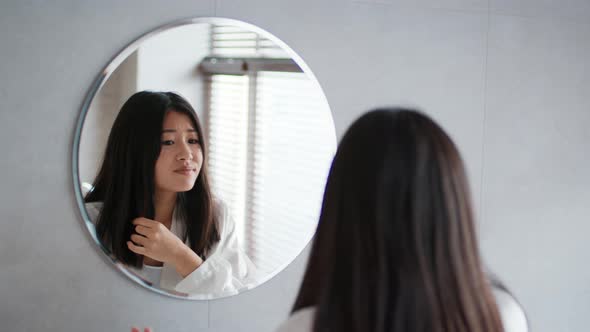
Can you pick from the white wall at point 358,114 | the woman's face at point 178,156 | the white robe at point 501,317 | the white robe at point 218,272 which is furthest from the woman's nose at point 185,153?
the white robe at point 501,317

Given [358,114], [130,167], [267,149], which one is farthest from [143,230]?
[358,114]

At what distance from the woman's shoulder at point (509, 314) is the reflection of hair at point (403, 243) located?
82mm

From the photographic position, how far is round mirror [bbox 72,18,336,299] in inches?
53.6

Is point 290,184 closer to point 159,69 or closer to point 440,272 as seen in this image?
point 159,69

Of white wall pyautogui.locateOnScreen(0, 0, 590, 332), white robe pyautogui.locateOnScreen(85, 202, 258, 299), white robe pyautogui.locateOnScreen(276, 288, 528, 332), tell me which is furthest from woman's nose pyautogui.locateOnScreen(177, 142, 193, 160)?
white robe pyautogui.locateOnScreen(276, 288, 528, 332)

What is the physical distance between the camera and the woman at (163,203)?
1.36 meters

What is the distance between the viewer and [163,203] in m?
1.40

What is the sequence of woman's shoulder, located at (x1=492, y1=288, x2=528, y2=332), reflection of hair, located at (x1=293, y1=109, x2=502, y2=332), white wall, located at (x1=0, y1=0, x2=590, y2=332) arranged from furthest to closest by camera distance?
1. white wall, located at (x1=0, y1=0, x2=590, y2=332)
2. woman's shoulder, located at (x1=492, y1=288, x2=528, y2=332)
3. reflection of hair, located at (x1=293, y1=109, x2=502, y2=332)

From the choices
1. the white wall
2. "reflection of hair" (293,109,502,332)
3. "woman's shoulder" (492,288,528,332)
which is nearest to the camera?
"reflection of hair" (293,109,502,332)

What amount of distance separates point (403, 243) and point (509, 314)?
0.75ft

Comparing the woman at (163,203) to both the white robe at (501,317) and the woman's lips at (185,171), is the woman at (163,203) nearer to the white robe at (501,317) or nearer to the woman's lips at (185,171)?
the woman's lips at (185,171)

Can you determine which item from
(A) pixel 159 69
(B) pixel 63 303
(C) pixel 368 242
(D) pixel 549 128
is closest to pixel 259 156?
(A) pixel 159 69

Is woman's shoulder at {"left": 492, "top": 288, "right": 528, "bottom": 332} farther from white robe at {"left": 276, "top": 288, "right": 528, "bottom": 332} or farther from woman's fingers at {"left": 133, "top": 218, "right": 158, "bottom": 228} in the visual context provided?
woman's fingers at {"left": 133, "top": 218, "right": 158, "bottom": 228}

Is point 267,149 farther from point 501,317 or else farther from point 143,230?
point 501,317
